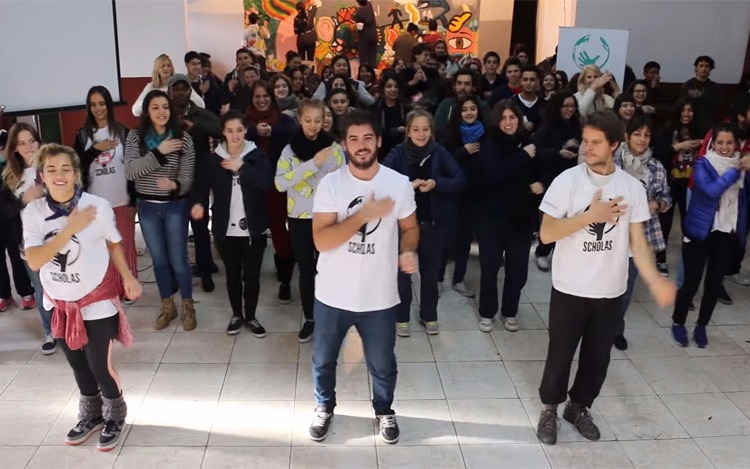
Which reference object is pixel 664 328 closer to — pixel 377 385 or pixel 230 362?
pixel 377 385

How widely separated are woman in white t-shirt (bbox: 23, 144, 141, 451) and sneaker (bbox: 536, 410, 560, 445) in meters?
2.04

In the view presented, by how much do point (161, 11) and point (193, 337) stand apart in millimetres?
5643

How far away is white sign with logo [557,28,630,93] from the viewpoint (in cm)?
691

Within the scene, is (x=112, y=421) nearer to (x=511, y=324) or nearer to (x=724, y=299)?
(x=511, y=324)

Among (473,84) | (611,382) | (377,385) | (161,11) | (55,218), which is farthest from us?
(161,11)

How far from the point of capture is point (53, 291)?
9.71ft

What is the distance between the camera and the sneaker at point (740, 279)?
5.31 m

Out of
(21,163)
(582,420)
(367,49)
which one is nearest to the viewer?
(582,420)

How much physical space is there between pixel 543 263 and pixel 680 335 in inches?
57.5

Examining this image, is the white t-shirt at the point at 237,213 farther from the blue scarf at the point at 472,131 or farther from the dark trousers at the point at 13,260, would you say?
the blue scarf at the point at 472,131

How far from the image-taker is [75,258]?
9.58ft

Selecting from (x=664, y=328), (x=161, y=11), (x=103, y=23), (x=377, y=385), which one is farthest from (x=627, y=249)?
(x=161, y=11)

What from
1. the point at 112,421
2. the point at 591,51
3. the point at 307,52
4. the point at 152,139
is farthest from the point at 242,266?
the point at 307,52

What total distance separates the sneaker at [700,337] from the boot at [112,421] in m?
3.50
